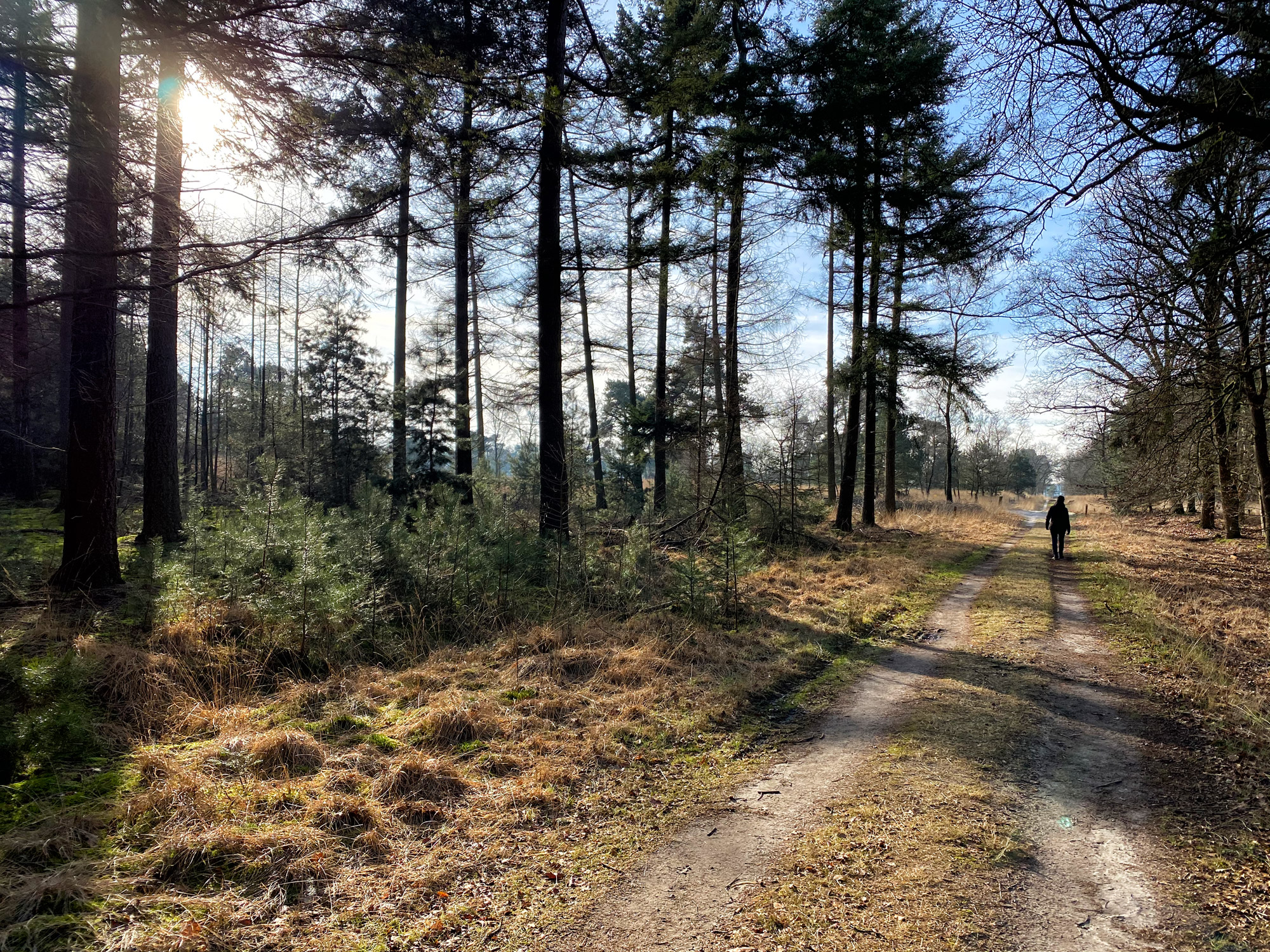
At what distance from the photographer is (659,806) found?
3.75 m

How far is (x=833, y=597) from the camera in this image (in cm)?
971

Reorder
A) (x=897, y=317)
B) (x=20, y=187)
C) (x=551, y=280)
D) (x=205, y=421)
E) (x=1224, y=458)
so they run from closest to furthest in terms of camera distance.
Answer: (x=20, y=187) < (x=551, y=280) < (x=1224, y=458) < (x=897, y=317) < (x=205, y=421)

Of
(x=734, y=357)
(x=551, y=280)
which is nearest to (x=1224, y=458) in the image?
(x=734, y=357)

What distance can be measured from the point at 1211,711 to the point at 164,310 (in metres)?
11.4

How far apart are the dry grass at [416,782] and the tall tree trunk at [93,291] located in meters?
2.61

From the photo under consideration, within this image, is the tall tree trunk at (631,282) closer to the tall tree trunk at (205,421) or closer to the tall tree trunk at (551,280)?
the tall tree trunk at (551,280)

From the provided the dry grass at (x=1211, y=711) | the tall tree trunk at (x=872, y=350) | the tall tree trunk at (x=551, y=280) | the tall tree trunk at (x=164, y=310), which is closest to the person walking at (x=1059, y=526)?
the dry grass at (x=1211, y=711)

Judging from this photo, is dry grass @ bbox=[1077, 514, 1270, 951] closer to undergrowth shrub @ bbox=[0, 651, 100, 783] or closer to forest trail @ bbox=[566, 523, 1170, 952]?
forest trail @ bbox=[566, 523, 1170, 952]

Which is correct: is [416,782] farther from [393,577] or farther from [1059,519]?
[1059,519]

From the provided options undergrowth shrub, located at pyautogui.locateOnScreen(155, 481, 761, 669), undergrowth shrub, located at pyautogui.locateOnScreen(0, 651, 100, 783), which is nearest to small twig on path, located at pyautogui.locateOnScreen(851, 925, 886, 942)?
undergrowth shrub, located at pyautogui.locateOnScreen(0, 651, 100, 783)

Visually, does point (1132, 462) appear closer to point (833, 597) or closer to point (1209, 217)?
point (1209, 217)

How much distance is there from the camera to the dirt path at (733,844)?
263cm

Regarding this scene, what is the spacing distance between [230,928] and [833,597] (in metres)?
8.77

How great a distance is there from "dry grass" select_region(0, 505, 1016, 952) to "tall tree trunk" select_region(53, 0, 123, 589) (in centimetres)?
261
